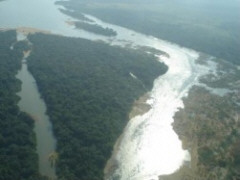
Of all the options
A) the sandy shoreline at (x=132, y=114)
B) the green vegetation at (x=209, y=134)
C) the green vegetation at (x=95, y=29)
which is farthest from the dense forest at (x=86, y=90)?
the green vegetation at (x=95, y=29)

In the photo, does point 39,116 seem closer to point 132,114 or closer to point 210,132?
point 132,114

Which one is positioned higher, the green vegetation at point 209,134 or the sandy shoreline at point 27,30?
the green vegetation at point 209,134

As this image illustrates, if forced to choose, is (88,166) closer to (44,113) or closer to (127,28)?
(44,113)

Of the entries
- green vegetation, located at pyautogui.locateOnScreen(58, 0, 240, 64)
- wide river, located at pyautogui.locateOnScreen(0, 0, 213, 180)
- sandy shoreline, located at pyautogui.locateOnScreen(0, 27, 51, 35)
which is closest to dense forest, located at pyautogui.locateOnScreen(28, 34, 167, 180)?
wide river, located at pyautogui.locateOnScreen(0, 0, 213, 180)

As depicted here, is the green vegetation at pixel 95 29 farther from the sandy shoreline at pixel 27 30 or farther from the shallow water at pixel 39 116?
the shallow water at pixel 39 116

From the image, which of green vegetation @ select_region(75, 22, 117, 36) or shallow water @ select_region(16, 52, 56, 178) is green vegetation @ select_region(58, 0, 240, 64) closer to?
green vegetation @ select_region(75, 22, 117, 36)

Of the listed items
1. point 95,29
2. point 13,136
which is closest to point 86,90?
point 13,136
